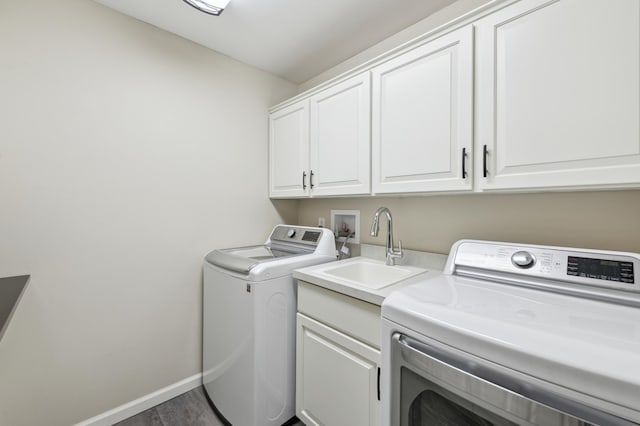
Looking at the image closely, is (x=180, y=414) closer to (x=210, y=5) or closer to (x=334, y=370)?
(x=334, y=370)

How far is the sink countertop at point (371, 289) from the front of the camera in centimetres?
108

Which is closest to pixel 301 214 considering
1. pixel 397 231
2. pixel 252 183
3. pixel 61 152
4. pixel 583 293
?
pixel 252 183

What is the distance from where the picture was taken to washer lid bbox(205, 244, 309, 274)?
4.64ft

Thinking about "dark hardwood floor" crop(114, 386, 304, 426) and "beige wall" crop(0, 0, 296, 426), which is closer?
"beige wall" crop(0, 0, 296, 426)

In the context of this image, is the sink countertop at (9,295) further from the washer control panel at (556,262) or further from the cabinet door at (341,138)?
the washer control panel at (556,262)

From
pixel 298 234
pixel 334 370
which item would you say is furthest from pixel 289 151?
pixel 334 370

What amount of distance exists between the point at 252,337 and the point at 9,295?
98cm

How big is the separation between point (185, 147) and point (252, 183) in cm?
55

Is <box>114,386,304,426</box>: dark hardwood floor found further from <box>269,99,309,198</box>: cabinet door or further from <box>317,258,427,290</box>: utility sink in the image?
<box>269,99,309,198</box>: cabinet door

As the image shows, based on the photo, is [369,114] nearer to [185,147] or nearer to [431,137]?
[431,137]

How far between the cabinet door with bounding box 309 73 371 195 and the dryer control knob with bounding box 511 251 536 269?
0.75m

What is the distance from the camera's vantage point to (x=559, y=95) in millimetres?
911

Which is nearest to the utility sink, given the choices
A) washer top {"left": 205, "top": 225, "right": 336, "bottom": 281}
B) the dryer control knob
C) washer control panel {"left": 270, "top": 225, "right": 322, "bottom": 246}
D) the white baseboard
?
washer top {"left": 205, "top": 225, "right": 336, "bottom": 281}

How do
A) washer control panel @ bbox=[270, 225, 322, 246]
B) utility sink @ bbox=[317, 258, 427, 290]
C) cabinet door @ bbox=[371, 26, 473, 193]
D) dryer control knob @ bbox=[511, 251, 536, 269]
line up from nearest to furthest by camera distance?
dryer control knob @ bbox=[511, 251, 536, 269] < cabinet door @ bbox=[371, 26, 473, 193] < utility sink @ bbox=[317, 258, 427, 290] < washer control panel @ bbox=[270, 225, 322, 246]
